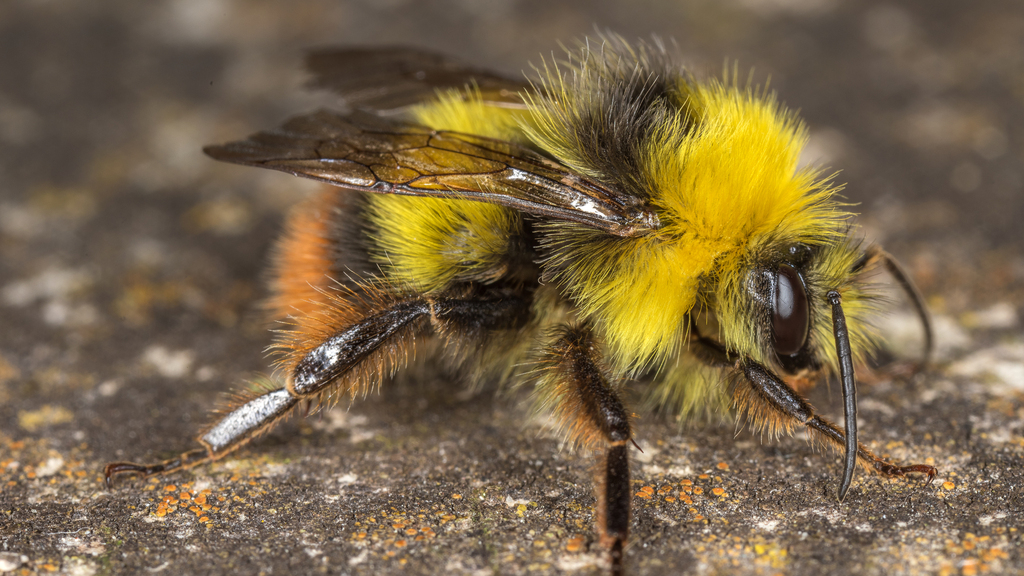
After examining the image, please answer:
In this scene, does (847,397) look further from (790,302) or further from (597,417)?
(597,417)

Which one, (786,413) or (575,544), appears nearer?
(575,544)

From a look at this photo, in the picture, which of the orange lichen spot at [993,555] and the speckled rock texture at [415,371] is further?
the speckled rock texture at [415,371]

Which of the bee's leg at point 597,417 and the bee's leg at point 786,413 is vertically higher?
the bee's leg at point 786,413

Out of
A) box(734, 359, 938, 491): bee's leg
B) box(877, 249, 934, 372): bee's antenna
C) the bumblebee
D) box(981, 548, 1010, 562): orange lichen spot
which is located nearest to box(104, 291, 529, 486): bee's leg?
the bumblebee

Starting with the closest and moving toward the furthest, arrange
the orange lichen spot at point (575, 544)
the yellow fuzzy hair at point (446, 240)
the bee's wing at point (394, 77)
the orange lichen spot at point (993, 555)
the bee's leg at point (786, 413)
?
the orange lichen spot at point (993, 555), the orange lichen spot at point (575, 544), the bee's leg at point (786, 413), the yellow fuzzy hair at point (446, 240), the bee's wing at point (394, 77)

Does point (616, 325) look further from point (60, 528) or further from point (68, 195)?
point (68, 195)

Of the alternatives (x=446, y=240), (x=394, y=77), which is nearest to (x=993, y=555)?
(x=446, y=240)

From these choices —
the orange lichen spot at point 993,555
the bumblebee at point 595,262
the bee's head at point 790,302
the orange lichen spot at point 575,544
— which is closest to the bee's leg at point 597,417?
the bumblebee at point 595,262

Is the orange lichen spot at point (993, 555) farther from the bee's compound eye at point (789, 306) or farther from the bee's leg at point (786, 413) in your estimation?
the bee's compound eye at point (789, 306)
